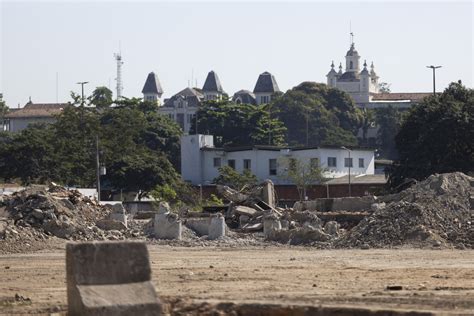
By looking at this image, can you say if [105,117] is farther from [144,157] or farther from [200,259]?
[200,259]

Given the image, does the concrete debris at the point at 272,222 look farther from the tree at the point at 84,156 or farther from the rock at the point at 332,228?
the tree at the point at 84,156

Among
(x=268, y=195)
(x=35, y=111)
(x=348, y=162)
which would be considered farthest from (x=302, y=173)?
(x=35, y=111)

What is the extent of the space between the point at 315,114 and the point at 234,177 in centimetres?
6759

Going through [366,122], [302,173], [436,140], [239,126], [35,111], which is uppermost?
[35,111]

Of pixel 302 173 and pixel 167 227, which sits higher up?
pixel 302 173

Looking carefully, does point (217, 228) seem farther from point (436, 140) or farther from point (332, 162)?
point (332, 162)

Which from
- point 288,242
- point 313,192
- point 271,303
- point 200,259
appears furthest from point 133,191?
point 271,303

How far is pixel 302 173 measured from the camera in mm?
89000

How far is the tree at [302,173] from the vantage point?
286ft

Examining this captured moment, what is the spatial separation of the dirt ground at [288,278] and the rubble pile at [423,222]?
1461 millimetres

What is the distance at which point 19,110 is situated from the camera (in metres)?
191

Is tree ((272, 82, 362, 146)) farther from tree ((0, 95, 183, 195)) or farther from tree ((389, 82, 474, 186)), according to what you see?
tree ((389, 82, 474, 186))

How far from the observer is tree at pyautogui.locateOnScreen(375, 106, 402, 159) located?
163525 mm

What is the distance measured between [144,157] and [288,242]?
1783 inches
